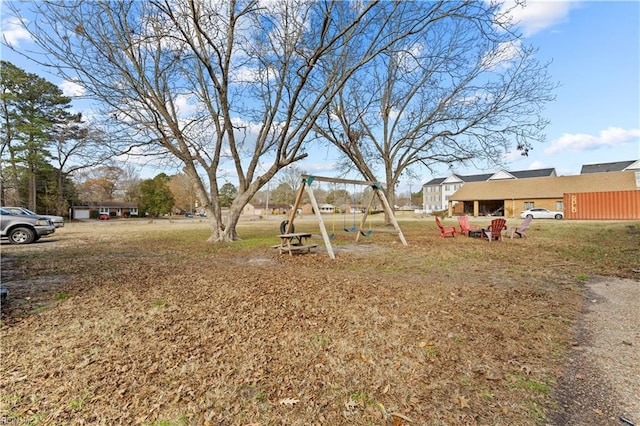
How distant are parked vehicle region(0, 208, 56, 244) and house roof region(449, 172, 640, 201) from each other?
4298 centimetres

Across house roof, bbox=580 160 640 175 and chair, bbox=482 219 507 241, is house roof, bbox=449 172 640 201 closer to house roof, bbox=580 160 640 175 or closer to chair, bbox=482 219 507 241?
house roof, bbox=580 160 640 175

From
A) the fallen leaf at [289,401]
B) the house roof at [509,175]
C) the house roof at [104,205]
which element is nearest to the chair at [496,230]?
the fallen leaf at [289,401]

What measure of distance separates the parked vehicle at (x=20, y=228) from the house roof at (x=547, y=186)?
43.0 meters

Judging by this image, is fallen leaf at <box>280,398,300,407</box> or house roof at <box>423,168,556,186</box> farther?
house roof at <box>423,168,556,186</box>

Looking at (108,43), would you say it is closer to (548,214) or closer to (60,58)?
(60,58)

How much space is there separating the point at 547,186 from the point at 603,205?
8823 mm

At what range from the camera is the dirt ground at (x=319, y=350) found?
2225 mm

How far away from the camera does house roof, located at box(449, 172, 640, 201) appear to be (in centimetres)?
3256

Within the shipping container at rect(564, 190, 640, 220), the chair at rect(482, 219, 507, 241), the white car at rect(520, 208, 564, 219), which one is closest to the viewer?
the chair at rect(482, 219, 507, 241)

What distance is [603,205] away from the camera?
28062 mm

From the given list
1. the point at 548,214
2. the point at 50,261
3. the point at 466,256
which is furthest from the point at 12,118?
the point at 548,214

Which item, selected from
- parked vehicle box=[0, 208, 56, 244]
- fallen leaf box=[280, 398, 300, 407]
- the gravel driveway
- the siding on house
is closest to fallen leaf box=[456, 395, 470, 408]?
the gravel driveway

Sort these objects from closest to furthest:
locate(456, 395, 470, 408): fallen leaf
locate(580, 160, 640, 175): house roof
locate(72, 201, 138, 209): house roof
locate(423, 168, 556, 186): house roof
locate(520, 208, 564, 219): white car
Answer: locate(456, 395, 470, 408): fallen leaf, locate(520, 208, 564, 219): white car, locate(580, 160, 640, 175): house roof, locate(72, 201, 138, 209): house roof, locate(423, 168, 556, 186): house roof

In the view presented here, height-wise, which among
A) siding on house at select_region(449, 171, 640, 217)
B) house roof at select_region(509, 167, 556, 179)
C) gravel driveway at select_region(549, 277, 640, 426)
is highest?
house roof at select_region(509, 167, 556, 179)
